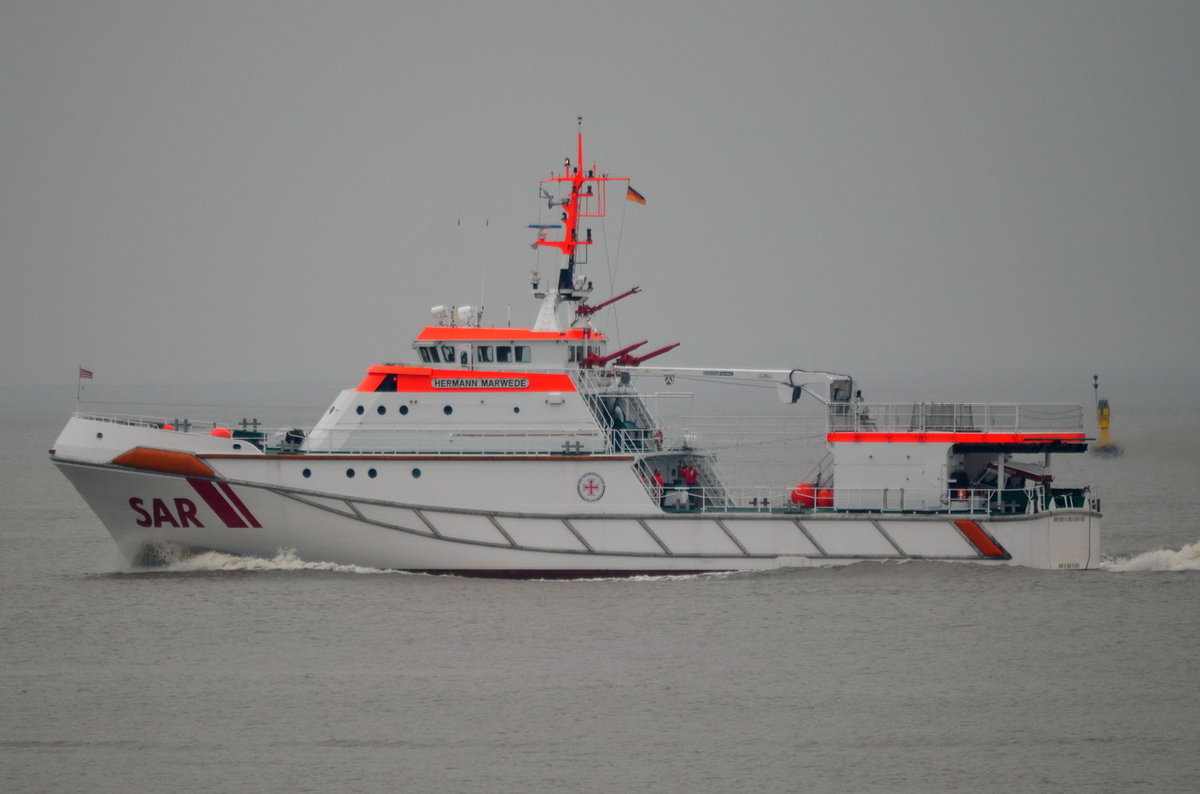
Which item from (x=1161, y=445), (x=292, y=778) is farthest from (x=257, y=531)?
(x=1161, y=445)

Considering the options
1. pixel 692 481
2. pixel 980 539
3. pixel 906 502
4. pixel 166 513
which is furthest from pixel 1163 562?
pixel 166 513

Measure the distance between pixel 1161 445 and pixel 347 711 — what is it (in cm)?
1956

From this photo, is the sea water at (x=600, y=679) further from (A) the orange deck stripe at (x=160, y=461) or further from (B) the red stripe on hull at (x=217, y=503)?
(A) the orange deck stripe at (x=160, y=461)

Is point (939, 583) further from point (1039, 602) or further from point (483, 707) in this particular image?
point (483, 707)

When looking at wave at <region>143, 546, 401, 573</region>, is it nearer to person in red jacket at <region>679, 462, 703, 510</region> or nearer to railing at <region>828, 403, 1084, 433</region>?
person in red jacket at <region>679, 462, 703, 510</region>

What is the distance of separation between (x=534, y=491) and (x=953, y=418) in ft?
24.7

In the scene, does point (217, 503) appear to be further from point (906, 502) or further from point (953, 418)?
point (953, 418)

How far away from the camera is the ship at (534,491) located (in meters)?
26.6

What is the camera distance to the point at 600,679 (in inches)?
823

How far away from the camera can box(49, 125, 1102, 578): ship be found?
87.1ft

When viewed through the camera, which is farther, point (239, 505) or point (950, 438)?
point (950, 438)

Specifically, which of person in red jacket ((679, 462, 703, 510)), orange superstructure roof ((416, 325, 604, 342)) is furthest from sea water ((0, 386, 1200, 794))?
orange superstructure roof ((416, 325, 604, 342))

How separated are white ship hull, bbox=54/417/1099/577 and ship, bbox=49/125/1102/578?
29mm

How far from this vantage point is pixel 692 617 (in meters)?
24.0
